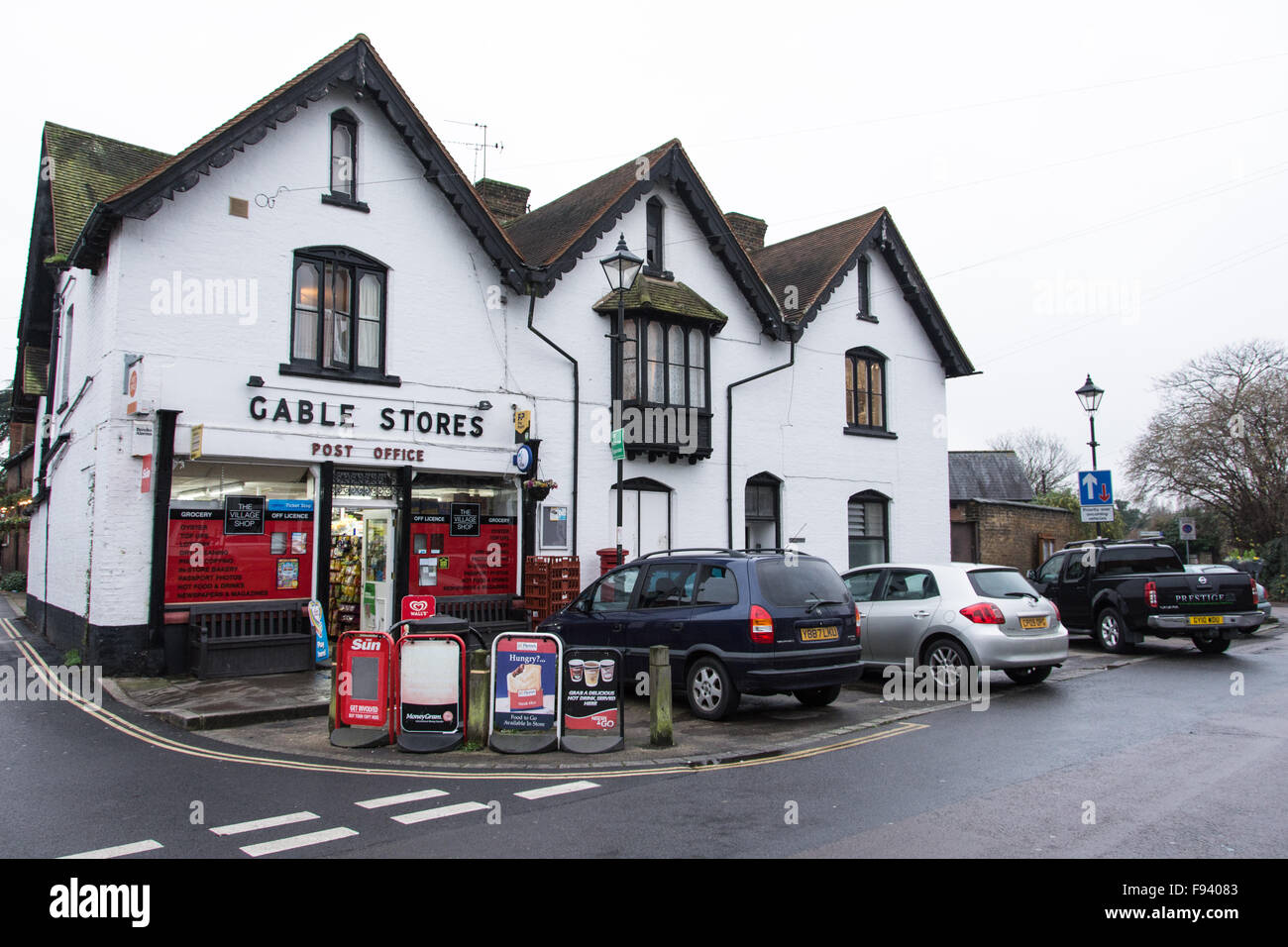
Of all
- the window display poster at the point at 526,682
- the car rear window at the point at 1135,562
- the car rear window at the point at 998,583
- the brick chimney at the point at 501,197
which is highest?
the brick chimney at the point at 501,197

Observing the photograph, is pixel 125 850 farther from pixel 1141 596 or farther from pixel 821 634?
pixel 1141 596

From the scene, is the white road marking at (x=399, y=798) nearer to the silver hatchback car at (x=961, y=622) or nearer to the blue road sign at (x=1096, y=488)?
the silver hatchback car at (x=961, y=622)

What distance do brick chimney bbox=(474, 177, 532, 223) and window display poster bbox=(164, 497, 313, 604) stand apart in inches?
384

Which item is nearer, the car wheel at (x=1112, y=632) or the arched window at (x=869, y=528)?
the car wheel at (x=1112, y=632)

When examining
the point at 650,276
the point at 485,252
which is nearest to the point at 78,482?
the point at 485,252

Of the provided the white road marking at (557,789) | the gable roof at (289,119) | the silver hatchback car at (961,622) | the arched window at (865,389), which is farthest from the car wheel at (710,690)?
the arched window at (865,389)

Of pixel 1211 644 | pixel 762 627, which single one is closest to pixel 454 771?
pixel 762 627

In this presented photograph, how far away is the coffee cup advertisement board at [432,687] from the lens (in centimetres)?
905

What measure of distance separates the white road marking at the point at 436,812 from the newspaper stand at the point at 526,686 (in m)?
2.07

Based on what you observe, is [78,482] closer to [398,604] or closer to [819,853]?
[398,604]

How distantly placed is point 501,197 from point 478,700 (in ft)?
50.2

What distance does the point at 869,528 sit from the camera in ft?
74.2

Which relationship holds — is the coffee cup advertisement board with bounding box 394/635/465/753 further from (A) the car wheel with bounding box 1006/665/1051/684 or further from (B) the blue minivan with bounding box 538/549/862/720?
(A) the car wheel with bounding box 1006/665/1051/684

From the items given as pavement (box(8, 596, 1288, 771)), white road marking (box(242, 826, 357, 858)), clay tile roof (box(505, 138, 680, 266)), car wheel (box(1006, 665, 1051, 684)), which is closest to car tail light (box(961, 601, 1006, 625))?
pavement (box(8, 596, 1288, 771))
